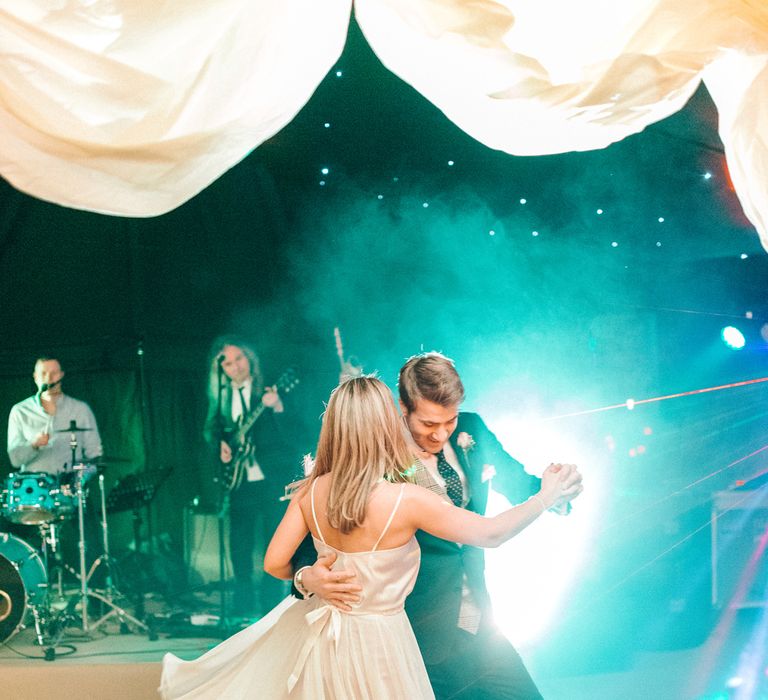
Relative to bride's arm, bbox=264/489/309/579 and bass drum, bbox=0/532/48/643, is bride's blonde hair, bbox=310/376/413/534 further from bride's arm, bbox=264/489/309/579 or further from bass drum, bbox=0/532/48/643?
bass drum, bbox=0/532/48/643

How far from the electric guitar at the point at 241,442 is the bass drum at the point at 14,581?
4.33 ft

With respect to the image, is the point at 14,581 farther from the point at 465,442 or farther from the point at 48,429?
the point at 465,442

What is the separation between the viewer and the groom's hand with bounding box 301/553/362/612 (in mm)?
1863

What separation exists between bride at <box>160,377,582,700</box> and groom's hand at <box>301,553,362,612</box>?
0.03 metres

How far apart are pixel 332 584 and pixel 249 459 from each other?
3357mm

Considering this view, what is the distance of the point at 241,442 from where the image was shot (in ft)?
16.9

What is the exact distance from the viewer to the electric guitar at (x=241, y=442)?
511 cm

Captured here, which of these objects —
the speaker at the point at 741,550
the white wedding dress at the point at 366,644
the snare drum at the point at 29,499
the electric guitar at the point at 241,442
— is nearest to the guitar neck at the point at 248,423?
the electric guitar at the point at 241,442

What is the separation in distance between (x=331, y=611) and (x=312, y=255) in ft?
11.9

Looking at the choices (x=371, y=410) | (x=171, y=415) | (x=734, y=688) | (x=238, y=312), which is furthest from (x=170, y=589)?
(x=371, y=410)

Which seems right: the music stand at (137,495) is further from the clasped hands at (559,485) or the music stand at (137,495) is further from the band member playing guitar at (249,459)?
the clasped hands at (559,485)

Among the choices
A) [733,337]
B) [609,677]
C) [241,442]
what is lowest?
[609,677]

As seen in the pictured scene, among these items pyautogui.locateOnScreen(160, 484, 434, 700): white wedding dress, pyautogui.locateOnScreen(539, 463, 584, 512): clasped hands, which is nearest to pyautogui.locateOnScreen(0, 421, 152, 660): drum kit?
pyautogui.locateOnScreen(160, 484, 434, 700): white wedding dress

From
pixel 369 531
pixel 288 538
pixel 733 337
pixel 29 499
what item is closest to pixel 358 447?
pixel 369 531
